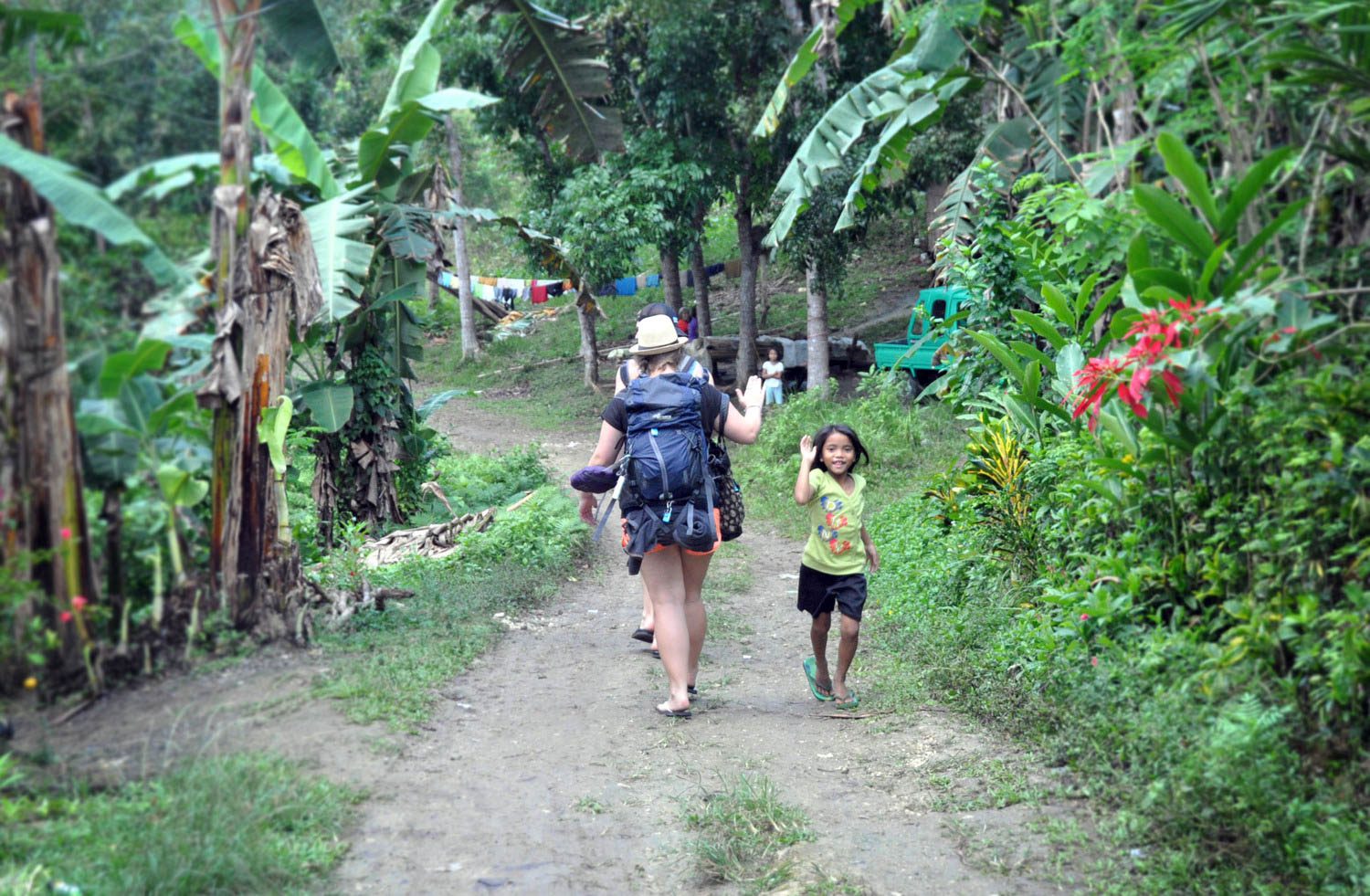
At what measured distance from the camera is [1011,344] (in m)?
6.30

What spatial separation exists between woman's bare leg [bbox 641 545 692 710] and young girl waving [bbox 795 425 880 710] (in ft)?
2.04

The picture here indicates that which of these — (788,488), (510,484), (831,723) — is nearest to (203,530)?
(831,723)

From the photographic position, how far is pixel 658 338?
17.2ft

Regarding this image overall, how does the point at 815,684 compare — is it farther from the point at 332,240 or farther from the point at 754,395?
the point at 332,240

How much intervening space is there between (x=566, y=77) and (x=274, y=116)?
12.3 feet

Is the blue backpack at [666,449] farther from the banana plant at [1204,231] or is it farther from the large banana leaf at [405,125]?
the banana plant at [1204,231]

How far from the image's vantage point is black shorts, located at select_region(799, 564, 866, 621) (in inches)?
212

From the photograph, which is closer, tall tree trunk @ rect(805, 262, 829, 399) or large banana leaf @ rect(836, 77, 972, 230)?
large banana leaf @ rect(836, 77, 972, 230)

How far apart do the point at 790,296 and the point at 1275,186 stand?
20507 mm

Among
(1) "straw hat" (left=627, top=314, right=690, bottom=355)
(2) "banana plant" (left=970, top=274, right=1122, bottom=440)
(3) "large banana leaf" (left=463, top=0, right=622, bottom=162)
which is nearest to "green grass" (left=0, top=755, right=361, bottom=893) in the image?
(1) "straw hat" (left=627, top=314, right=690, bottom=355)

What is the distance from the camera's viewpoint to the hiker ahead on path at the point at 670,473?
5.03 m

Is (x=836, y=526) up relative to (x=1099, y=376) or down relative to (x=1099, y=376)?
down

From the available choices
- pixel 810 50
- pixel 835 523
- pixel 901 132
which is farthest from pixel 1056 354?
pixel 810 50

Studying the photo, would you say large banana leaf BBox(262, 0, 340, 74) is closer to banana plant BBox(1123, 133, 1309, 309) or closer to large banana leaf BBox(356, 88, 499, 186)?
large banana leaf BBox(356, 88, 499, 186)
